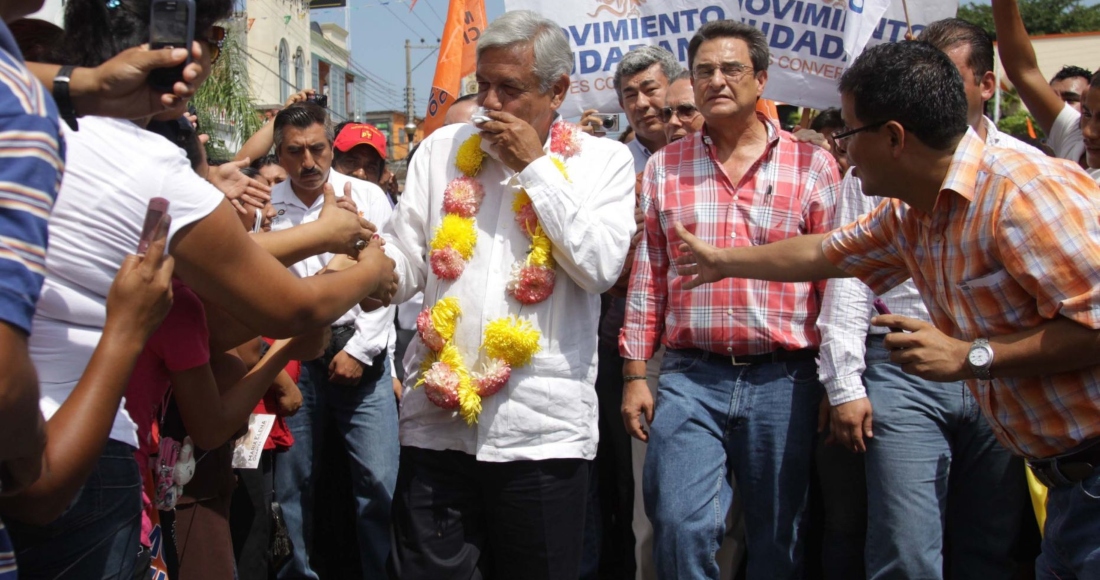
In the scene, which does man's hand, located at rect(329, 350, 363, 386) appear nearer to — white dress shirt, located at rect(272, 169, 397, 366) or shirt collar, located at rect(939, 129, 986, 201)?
white dress shirt, located at rect(272, 169, 397, 366)

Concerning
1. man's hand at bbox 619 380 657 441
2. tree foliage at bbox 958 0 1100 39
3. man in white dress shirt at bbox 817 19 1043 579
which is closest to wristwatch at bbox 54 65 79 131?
man's hand at bbox 619 380 657 441

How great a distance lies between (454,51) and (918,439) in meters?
3.78

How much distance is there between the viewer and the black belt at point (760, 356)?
3596 mm

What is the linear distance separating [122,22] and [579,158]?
1639 millimetres

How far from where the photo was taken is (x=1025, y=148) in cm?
343

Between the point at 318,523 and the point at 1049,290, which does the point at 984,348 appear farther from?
the point at 318,523

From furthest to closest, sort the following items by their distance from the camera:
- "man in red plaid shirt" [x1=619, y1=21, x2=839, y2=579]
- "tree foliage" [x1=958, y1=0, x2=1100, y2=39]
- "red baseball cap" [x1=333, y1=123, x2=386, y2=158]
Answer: "tree foliage" [x1=958, y1=0, x2=1100, y2=39], "red baseball cap" [x1=333, y1=123, x2=386, y2=158], "man in red plaid shirt" [x1=619, y1=21, x2=839, y2=579]

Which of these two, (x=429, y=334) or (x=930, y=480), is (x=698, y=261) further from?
(x=930, y=480)

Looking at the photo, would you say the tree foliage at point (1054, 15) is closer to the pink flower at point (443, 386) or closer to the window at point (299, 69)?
the window at point (299, 69)

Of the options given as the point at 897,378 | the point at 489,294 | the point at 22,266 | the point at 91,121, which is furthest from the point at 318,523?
the point at 22,266

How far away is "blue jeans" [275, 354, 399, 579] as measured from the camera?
473cm

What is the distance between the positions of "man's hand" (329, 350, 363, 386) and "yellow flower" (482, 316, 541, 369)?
5.51ft

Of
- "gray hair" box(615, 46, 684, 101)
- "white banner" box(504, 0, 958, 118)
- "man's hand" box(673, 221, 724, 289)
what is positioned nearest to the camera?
"man's hand" box(673, 221, 724, 289)

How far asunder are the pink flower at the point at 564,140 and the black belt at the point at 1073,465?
171cm
